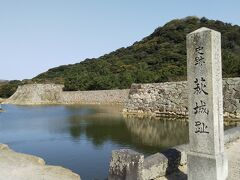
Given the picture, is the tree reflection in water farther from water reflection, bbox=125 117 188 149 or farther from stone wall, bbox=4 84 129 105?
stone wall, bbox=4 84 129 105

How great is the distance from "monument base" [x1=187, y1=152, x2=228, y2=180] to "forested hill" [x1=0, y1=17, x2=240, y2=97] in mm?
20760

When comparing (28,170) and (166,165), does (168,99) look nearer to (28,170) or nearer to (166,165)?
(28,170)

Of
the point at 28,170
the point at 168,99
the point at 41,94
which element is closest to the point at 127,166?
the point at 28,170

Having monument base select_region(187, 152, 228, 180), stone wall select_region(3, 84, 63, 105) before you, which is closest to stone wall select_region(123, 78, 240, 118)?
monument base select_region(187, 152, 228, 180)

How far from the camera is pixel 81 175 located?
7.29m

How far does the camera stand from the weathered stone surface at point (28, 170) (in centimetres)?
651

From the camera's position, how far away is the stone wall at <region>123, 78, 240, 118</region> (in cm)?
1469

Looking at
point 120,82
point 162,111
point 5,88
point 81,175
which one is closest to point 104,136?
point 81,175

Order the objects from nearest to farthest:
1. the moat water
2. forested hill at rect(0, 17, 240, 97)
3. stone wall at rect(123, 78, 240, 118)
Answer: the moat water
stone wall at rect(123, 78, 240, 118)
forested hill at rect(0, 17, 240, 97)

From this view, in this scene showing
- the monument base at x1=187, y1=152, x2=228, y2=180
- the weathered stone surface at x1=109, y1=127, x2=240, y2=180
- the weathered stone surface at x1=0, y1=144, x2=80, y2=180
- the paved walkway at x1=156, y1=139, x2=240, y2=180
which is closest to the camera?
the monument base at x1=187, y1=152, x2=228, y2=180

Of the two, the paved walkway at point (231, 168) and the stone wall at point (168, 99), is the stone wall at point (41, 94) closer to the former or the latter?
the stone wall at point (168, 99)

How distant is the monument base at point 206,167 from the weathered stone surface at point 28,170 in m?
2.84

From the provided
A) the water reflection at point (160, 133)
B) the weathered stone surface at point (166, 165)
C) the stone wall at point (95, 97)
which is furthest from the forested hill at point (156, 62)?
the weathered stone surface at point (166, 165)

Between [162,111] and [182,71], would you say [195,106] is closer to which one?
[162,111]
